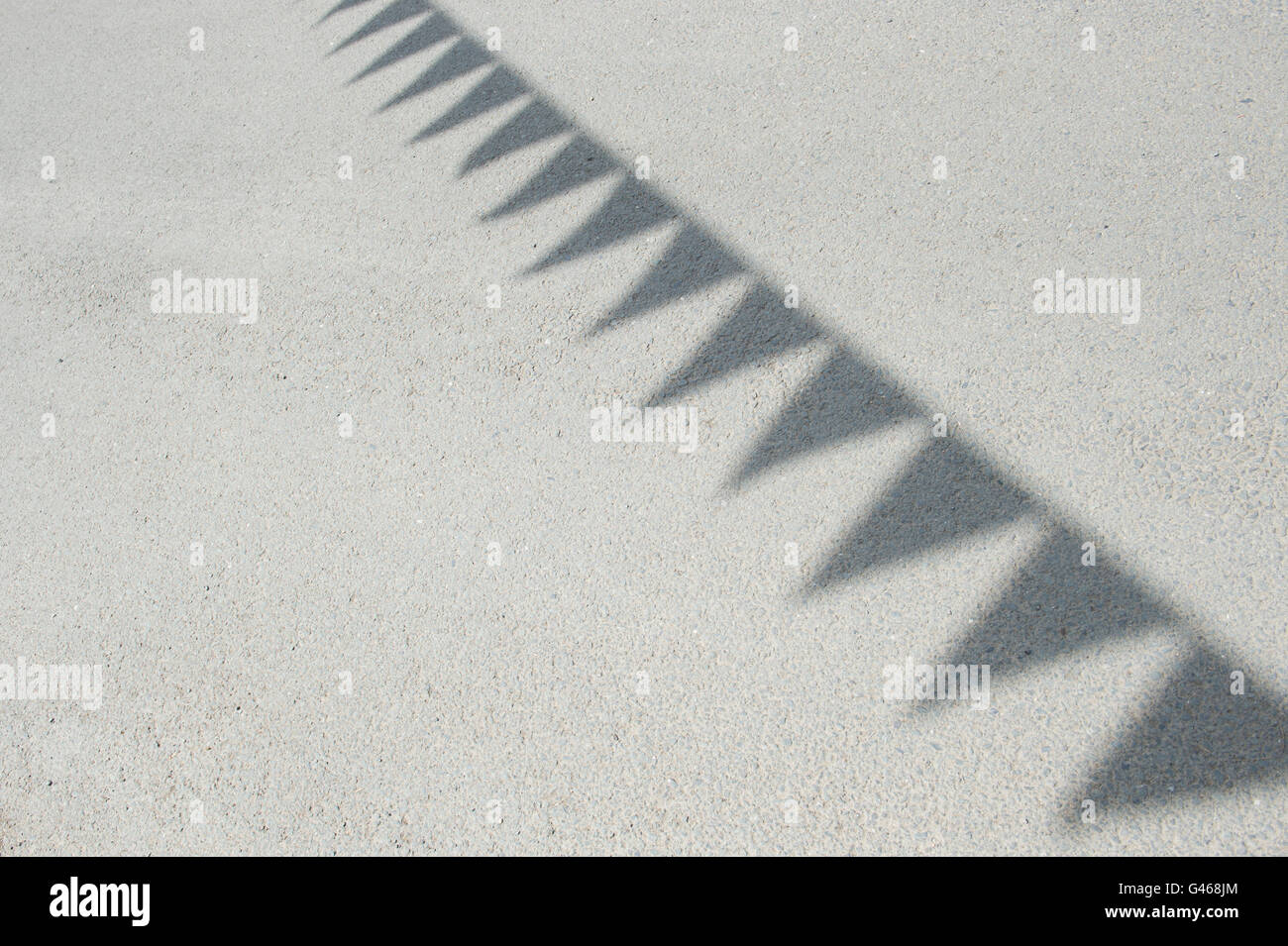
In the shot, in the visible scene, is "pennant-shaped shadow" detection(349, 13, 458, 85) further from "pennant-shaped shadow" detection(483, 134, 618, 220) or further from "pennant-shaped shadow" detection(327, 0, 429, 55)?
"pennant-shaped shadow" detection(483, 134, 618, 220)

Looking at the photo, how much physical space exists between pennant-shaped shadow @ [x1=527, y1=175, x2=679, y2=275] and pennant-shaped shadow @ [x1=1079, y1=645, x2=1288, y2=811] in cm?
353

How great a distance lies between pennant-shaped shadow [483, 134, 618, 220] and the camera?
5.77 m

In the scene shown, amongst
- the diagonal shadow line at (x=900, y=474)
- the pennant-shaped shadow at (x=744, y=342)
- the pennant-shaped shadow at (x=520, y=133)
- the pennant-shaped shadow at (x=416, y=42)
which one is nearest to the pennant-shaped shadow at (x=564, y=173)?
the diagonal shadow line at (x=900, y=474)

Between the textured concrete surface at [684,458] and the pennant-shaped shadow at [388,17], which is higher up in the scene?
the pennant-shaped shadow at [388,17]

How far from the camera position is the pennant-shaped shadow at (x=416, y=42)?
720 cm

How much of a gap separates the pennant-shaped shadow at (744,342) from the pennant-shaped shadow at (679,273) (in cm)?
30

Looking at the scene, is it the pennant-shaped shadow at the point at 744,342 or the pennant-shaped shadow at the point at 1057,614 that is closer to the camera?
the pennant-shaped shadow at the point at 1057,614

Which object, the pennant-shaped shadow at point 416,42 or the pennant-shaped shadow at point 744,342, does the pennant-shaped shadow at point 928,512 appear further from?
the pennant-shaped shadow at point 416,42

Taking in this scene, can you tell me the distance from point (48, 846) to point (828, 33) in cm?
632

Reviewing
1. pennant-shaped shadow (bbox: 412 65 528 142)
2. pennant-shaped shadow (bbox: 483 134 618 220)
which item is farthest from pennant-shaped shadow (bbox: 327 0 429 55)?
pennant-shaped shadow (bbox: 483 134 618 220)

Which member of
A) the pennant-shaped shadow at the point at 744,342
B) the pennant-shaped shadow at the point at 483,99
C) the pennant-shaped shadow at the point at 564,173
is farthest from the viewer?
the pennant-shaped shadow at the point at 483,99
